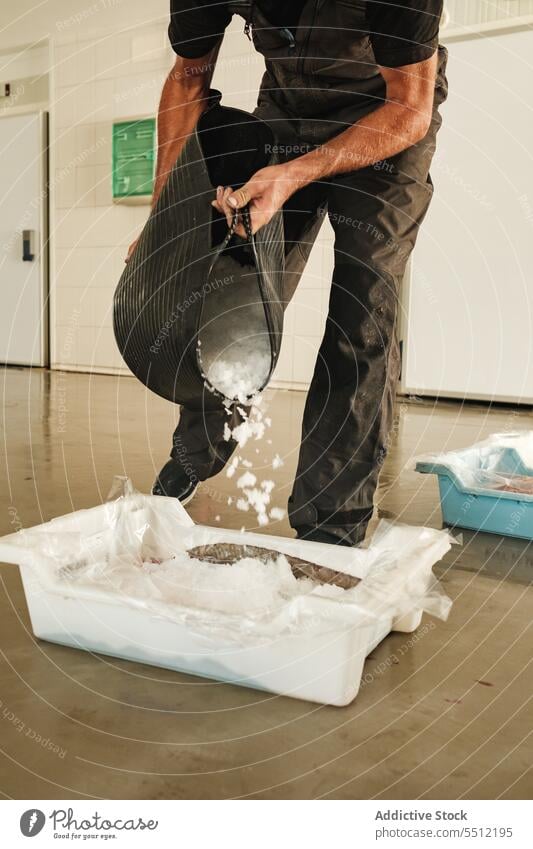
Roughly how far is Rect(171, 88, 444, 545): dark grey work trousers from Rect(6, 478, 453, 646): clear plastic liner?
212 mm

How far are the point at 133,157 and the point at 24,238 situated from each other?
0.89 m

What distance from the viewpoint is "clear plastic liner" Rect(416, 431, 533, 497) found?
4.48ft

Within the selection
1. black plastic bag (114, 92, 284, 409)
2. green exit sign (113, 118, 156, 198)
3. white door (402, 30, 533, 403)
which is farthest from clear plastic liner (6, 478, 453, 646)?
green exit sign (113, 118, 156, 198)

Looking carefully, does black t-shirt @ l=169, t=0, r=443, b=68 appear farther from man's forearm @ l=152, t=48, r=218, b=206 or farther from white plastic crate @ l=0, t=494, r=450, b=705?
white plastic crate @ l=0, t=494, r=450, b=705

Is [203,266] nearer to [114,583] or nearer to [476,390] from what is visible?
[114,583]

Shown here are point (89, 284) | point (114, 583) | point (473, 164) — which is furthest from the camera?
point (89, 284)

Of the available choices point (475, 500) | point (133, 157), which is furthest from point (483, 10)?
point (475, 500)

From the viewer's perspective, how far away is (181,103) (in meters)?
1.21

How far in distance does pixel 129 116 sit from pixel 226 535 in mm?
3322

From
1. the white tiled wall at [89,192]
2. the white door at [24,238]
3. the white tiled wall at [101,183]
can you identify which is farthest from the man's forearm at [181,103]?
the white door at [24,238]

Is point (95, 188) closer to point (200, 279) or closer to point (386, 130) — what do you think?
point (386, 130)

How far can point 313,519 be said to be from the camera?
1166 mm

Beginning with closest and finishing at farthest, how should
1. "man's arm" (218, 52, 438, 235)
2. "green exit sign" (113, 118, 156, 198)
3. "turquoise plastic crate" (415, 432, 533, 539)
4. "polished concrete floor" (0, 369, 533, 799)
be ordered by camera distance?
"polished concrete floor" (0, 369, 533, 799)
"man's arm" (218, 52, 438, 235)
"turquoise plastic crate" (415, 432, 533, 539)
"green exit sign" (113, 118, 156, 198)

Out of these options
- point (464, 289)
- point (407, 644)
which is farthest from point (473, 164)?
point (407, 644)
